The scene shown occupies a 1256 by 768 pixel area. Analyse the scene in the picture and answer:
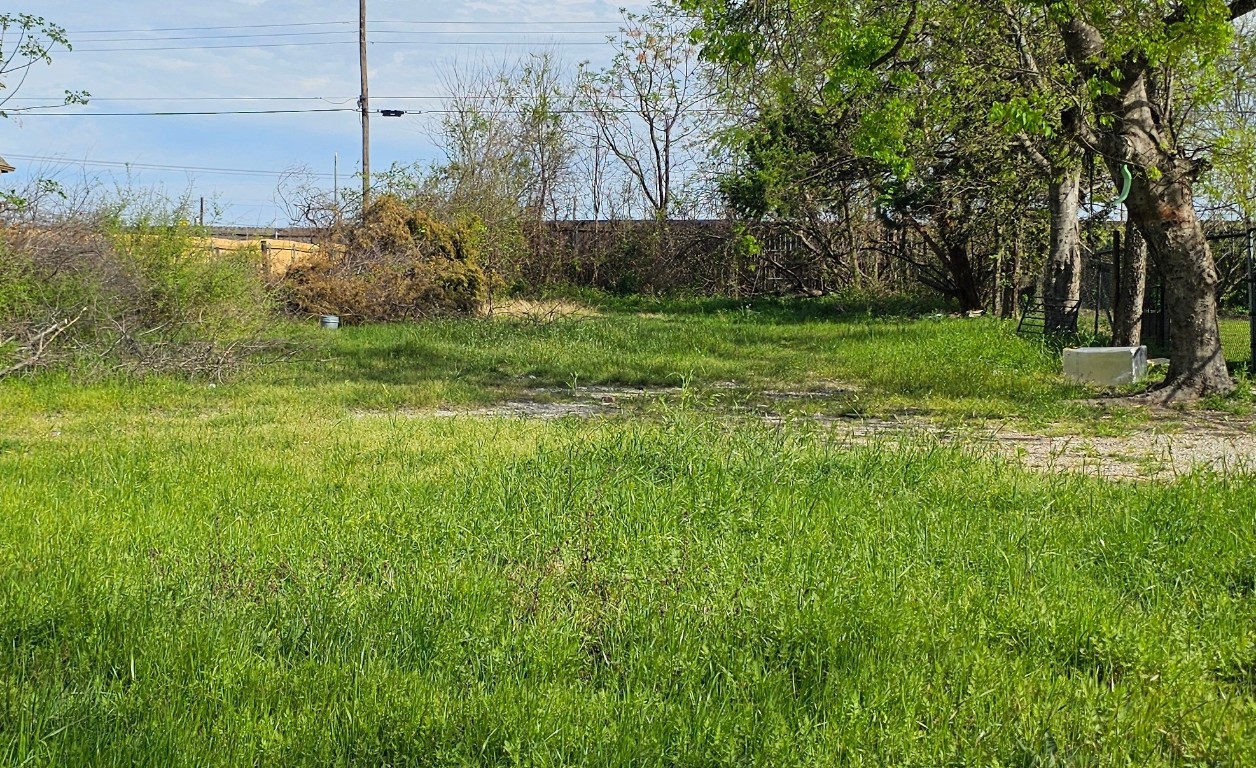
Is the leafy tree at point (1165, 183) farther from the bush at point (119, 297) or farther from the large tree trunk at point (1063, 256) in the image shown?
the bush at point (119, 297)

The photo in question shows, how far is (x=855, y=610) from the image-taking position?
388 centimetres

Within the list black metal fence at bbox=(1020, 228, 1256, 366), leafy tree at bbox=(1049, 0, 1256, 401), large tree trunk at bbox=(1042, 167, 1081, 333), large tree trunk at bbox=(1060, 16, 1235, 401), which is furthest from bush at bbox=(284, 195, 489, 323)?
large tree trunk at bbox=(1060, 16, 1235, 401)

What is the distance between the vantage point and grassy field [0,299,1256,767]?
9.98ft

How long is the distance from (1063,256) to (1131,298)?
2482 mm

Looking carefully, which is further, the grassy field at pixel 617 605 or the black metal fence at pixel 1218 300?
the black metal fence at pixel 1218 300

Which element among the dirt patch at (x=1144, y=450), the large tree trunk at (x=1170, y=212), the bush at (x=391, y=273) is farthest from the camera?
the bush at (x=391, y=273)

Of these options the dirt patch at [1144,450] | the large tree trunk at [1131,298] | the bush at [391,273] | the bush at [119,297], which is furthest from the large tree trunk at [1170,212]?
the bush at [391,273]

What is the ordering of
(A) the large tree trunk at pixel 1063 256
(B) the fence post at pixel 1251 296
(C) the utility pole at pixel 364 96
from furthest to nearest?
A: (C) the utility pole at pixel 364 96
(A) the large tree trunk at pixel 1063 256
(B) the fence post at pixel 1251 296

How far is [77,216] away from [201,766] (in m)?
12.1

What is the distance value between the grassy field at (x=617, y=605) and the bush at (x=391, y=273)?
1290 centimetres

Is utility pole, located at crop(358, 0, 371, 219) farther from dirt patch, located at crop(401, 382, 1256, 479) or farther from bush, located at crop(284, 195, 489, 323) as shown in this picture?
dirt patch, located at crop(401, 382, 1256, 479)

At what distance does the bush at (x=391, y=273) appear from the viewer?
20.3 metres

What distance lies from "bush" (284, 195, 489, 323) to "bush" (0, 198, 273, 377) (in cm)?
579

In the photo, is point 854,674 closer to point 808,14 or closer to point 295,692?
point 295,692
